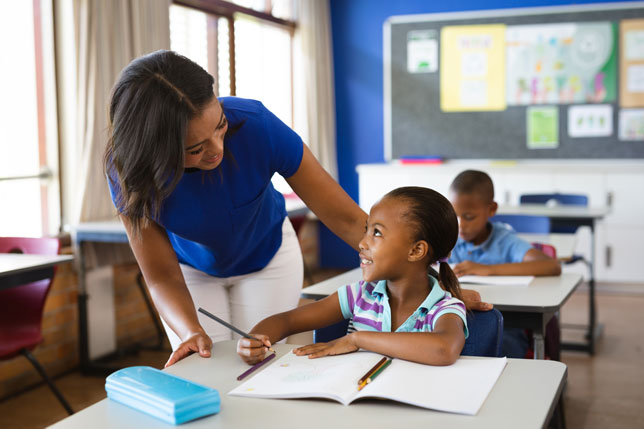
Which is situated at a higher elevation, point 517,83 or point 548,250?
point 517,83

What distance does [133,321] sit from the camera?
4.07 metres

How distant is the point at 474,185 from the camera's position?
2715mm

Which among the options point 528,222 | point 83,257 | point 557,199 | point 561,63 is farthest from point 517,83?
point 83,257

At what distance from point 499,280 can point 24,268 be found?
5.01 feet

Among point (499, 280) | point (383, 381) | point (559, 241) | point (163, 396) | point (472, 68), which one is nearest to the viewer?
point (163, 396)

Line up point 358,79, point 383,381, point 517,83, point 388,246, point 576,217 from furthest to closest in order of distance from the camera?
point 358,79 → point 517,83 → point 576,217 → point 388,246 → point 383,381

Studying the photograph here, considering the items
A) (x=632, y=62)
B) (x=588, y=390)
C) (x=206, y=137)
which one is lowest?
(x=588, y=390)

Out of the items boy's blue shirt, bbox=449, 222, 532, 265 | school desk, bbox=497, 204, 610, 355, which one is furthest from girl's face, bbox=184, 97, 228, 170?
school desk, bbox=497, 204, 610, 355

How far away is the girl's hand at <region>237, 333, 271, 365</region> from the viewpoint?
1.28m

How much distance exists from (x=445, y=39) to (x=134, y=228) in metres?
4.83

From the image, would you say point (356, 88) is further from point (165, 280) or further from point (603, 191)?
point (165, 280)

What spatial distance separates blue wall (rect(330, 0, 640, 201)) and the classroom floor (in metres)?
2.49

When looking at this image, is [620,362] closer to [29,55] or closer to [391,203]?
[391,203]

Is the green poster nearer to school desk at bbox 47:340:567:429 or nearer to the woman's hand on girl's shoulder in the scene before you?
the woman's hand on girl's shoulder
